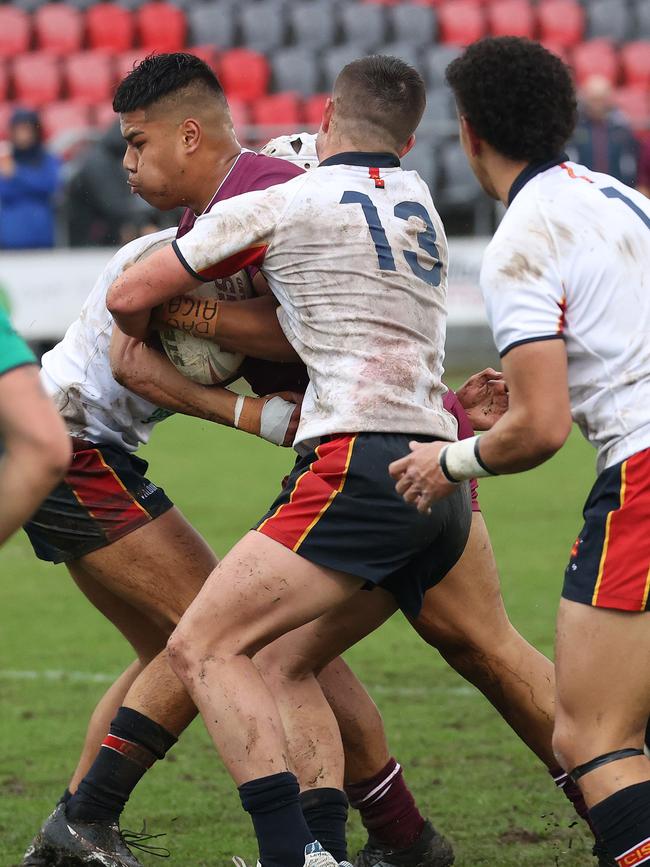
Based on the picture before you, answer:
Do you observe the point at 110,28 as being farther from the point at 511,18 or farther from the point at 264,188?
the point at 264,188

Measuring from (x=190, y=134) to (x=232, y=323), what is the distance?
0.66 m

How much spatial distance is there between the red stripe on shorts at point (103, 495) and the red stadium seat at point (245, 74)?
15760 mm

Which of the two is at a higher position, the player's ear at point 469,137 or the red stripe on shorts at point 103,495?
the player's ear at point 469,137

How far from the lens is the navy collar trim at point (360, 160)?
423cm

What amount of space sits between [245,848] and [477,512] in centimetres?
137

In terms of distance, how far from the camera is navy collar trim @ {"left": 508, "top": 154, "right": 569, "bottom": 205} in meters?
3.77

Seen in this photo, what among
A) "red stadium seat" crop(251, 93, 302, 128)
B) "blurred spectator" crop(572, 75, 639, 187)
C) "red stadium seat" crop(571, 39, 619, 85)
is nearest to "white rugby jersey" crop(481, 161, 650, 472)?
"blurred spectator" crop(572, 75, 639, 187)

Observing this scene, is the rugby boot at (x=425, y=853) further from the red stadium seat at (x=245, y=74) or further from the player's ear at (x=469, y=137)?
the red stadium seat at (x=245, y=74)

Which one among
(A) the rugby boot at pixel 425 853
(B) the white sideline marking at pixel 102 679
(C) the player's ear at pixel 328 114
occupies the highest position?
(C) the player's ear at pixel 328 114

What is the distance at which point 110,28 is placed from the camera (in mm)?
21094

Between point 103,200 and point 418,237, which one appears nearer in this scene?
point 418,237

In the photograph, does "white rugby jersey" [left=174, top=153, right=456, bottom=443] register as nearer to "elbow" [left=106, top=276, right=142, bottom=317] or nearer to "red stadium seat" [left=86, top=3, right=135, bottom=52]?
"elbow" [left=106, top=276, right=142, bottom=317]

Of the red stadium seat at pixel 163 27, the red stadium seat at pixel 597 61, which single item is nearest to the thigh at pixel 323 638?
the red stadium seat at pixel 163 27

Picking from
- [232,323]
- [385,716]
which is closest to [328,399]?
[232,323]
